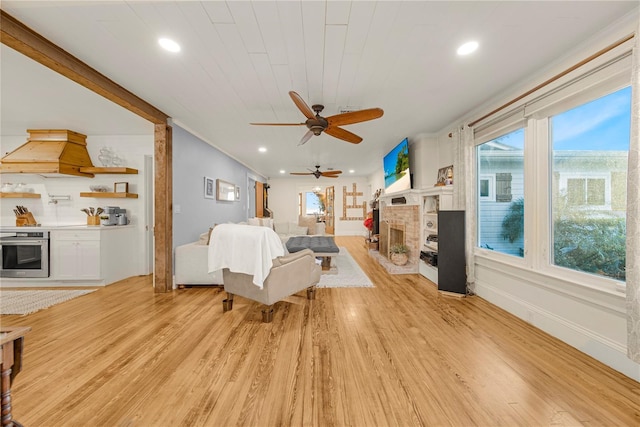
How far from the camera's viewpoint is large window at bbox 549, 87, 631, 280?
1909mm

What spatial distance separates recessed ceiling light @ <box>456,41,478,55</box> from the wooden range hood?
18.7 ft

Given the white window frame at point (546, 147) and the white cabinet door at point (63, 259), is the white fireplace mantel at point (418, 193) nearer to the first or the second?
the white window frame at point (546, 147)

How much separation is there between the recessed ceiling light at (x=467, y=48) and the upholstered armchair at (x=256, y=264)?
7.89 feet

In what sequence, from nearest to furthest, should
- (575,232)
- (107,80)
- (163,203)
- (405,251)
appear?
(575,232)
(107,80)
(163,203)
(405,251)

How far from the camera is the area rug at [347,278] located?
3760 mm

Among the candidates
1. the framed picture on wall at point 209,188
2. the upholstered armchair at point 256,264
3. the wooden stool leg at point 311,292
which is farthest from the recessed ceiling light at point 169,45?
the framed picture on wall at point 209,188

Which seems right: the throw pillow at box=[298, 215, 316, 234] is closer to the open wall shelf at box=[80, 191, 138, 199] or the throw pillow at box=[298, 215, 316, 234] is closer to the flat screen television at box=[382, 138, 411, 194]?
the flat screen television at box=[382, 138, 411, 194]

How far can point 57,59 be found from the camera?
2064 mm

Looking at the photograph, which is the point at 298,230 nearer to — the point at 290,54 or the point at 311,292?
the point at 311,292

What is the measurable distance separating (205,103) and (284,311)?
282 centimetres

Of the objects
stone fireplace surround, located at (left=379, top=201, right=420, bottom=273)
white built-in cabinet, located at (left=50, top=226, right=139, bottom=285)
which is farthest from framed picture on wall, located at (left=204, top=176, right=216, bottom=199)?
stone fireplace surround, located at (left=379, top=201, right=420, bottom=273)

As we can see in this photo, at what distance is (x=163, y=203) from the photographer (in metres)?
3.56

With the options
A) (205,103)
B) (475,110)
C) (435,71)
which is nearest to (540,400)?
(435,71)

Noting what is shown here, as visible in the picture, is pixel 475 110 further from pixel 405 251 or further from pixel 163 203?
pixel 163 203
